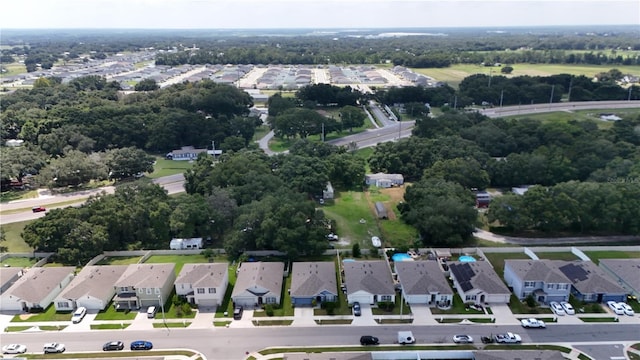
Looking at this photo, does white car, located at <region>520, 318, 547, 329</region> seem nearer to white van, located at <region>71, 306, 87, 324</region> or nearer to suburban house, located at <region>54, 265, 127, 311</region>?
suburban house, located at <region>54, 265, 127, 311</region>

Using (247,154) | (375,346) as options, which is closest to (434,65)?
(247,154)

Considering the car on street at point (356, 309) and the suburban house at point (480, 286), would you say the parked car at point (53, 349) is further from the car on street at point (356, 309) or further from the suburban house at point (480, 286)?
the suburban house at point (480, 286)

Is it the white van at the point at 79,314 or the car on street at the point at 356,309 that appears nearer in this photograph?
the white van at the point at 79,314

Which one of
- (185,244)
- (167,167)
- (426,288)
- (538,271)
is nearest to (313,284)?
(426,288)

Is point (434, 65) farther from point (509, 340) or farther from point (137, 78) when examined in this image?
point (509, 340)

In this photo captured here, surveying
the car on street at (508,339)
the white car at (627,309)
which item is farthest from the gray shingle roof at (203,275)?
the white car at (627,309)

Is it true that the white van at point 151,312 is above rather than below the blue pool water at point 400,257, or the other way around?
below

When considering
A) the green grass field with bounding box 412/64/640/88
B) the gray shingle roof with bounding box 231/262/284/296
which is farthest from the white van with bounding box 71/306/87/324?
the green grass field with bounding box 412/64/640/88
